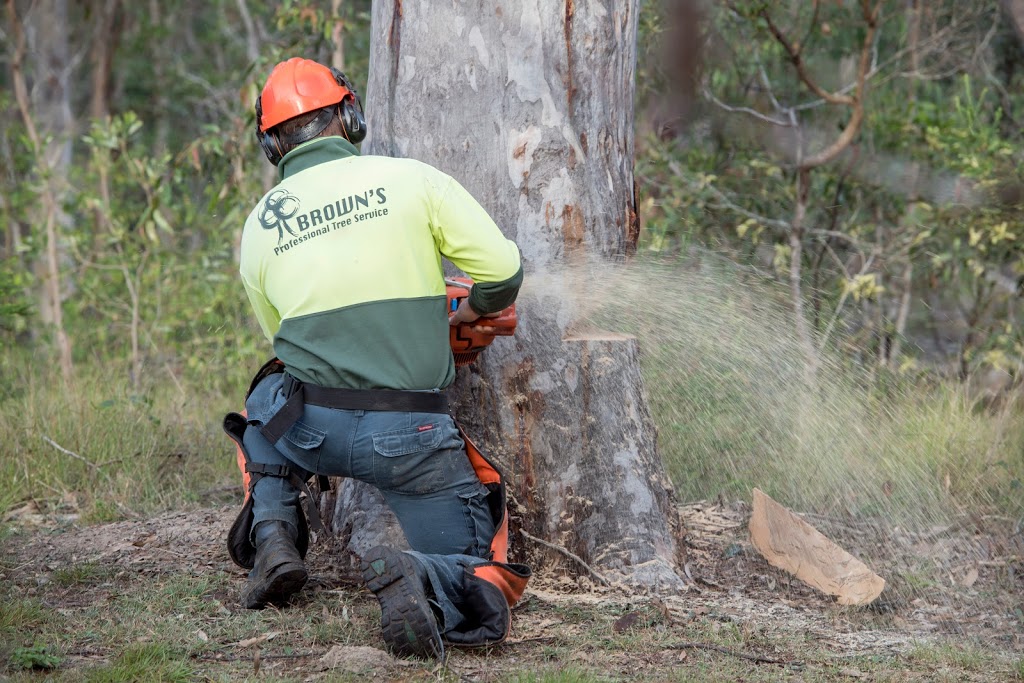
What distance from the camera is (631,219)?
13.7ft

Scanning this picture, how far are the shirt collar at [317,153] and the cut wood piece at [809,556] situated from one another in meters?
2.29

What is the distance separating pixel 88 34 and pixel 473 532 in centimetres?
1440

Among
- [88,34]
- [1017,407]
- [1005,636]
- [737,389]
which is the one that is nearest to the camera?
[1005,636]

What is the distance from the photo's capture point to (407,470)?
350 centimetres

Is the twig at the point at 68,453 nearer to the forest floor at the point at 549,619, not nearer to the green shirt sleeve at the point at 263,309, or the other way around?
the forest floor at the point at 549,619

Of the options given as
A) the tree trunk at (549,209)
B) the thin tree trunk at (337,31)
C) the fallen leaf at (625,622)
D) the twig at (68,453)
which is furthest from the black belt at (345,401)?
the thin tree trunk at (337,31)

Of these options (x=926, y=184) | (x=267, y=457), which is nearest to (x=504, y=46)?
(x=267, y=457)

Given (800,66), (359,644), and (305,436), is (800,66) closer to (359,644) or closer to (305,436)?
(305,436)

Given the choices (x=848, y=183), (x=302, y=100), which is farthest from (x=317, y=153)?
(x=848, y=183)

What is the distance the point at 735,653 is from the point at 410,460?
1229 millimetres

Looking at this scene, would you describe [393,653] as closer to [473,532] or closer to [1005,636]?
[473,532]

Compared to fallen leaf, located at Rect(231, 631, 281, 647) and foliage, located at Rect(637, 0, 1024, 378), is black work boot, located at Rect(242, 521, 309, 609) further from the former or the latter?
foliage, located at Rect(637, 0, 1024, 378)

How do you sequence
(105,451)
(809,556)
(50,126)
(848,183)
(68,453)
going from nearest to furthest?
1. (809,556)
2. (68,453)
3. (105,451)
4. (848,183)
5. (50,126)

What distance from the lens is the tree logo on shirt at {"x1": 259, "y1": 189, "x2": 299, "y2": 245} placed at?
3.50m
